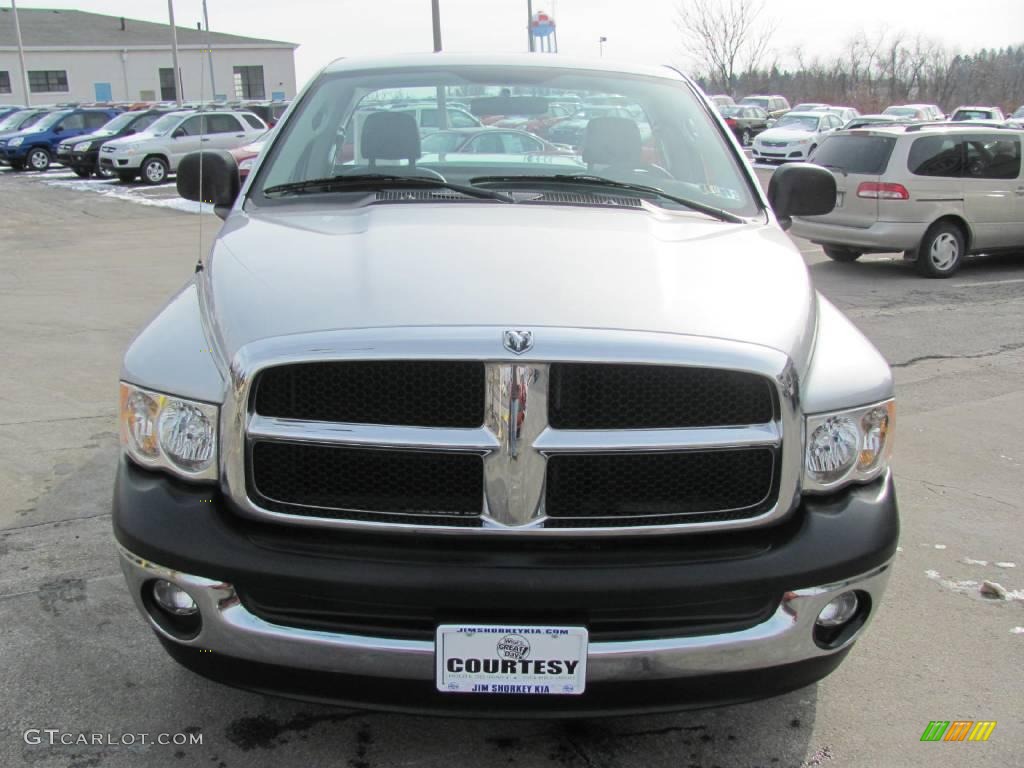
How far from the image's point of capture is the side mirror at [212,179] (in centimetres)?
384

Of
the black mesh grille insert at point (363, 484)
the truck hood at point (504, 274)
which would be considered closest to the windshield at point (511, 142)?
the truck hood at point (504, 274)

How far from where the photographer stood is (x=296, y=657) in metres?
2.27

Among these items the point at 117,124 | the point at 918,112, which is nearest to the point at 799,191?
the point at 117,124

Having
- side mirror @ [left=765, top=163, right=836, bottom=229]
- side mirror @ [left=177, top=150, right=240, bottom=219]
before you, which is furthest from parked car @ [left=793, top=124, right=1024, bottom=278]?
side mirror @ [left=177, top=150, right=240, bottom=219]

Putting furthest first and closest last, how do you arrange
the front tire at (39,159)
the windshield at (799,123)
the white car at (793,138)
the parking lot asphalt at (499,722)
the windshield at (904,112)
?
the windshield at (904,112)
the windshield at (799,123)
the front tire at (39,159)
the white car at (793,138)
the parking lot asphalt at (499,722)

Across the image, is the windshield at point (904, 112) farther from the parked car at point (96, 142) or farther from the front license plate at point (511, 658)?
the front license plate at point (511, 658)

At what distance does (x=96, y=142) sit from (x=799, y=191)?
2436cm

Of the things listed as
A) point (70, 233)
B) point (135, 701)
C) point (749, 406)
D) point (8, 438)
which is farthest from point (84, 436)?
point (70, 233)

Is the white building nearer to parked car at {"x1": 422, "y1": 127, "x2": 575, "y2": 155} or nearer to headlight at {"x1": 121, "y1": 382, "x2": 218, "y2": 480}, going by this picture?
parked car at {"x1": 422, "y1": 127, "x2": 575, "y2": 155}

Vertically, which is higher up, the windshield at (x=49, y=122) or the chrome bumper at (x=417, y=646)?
the windshield at (x=49, y=122)

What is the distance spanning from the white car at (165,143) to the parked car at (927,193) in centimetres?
1543

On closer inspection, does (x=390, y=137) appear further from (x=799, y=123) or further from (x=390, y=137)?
(x=799, y=123)

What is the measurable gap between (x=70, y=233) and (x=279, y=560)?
14.1 metres

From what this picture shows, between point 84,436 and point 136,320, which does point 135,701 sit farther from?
Answer: point 136,320
